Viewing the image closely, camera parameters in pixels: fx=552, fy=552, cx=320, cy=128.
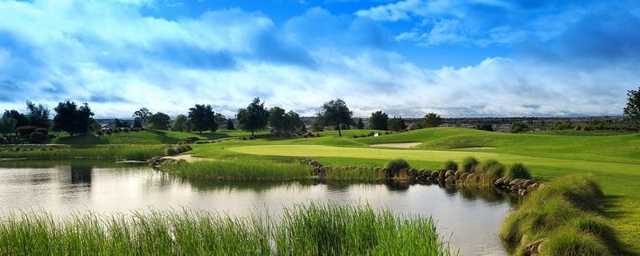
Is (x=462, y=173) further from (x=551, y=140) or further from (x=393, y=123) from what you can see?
(x=393, y=123)

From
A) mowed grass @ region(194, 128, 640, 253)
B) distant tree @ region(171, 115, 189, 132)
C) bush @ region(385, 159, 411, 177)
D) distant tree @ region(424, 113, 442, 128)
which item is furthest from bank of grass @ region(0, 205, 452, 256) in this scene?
distant tree @ region(171, 115, 189, 132)

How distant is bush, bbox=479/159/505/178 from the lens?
32.7 metres

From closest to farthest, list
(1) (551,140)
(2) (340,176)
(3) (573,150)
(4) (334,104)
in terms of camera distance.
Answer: (2) (340,176)
(3) (573,150)
(1) (551,140)
(4) (334,104)

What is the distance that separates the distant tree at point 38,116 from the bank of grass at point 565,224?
11896 cm

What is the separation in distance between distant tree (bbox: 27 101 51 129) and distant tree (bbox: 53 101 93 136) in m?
9.57

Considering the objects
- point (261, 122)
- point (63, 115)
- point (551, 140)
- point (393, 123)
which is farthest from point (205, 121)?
point (551, 140)

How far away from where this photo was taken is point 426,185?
113 ft

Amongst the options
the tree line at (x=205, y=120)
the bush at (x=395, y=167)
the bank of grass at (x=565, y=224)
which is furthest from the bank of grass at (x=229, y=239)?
the tree line at (x=205, y=120)

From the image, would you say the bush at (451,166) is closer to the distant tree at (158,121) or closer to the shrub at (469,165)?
the shrub at (469,165)

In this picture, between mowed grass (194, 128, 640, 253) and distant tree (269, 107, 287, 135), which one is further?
distant tree (269, 107, 287, 135)

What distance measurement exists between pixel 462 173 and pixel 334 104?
3304 inches

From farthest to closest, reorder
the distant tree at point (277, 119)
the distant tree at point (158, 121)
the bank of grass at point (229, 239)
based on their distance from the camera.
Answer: the distant tree at point (158, 121)
the distant tree at point (277, 119)
the bank of grass at point (229, 239)

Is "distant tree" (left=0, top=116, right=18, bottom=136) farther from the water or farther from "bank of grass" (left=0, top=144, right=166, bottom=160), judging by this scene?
the water

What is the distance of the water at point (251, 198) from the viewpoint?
2077cm
